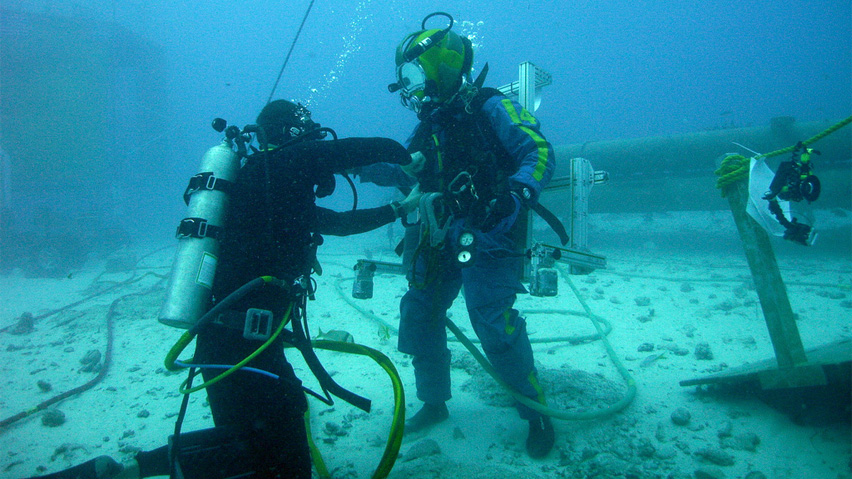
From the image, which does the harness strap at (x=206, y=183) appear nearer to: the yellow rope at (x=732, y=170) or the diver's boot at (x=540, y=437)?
the diver's boot at (x=540, y=437)

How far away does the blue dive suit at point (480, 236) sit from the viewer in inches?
95.0

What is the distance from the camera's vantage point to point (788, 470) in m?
1.97

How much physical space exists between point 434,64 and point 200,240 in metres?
2.02

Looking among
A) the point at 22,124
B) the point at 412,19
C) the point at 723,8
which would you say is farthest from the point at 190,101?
the point at 723,8

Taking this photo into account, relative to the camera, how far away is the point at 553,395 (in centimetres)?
292

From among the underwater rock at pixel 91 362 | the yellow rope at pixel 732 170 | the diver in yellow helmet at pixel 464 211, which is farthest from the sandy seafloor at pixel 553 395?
the yellow rope at pixel 732 170

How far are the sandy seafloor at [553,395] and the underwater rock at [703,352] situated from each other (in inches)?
2.7

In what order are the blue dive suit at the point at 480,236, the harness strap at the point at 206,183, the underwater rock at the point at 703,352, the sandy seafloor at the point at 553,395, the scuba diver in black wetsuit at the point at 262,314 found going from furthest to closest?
the underwater rock at the point at 703,352 → the blue dive suit at the point at 480,236 → the sandy seafloor at the point at 553,395 → the harness strap at the point at 206,183 → the scuba diver in black wetsuit at the point at 262,314

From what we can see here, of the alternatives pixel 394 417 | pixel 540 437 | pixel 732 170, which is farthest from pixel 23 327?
pixel 732 170

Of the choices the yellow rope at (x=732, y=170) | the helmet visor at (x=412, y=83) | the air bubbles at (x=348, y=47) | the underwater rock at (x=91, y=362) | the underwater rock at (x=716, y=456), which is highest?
the air bubbles at (x=348, y=47)

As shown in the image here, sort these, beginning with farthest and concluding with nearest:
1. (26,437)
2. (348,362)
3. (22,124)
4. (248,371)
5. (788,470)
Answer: (22,124) → (348,362) → (26,437) → (788,470) → (248,371)

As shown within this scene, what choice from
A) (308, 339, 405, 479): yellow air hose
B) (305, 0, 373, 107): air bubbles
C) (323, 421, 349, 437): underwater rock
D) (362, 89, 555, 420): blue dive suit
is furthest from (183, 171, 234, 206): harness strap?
(305, 0, 373, 107): air bubbles

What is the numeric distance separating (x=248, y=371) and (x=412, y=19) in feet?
395

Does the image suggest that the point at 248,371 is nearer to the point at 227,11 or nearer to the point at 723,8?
the point at 227,11
